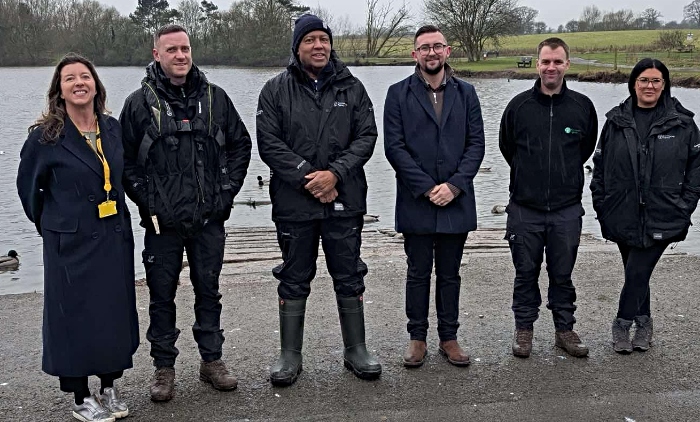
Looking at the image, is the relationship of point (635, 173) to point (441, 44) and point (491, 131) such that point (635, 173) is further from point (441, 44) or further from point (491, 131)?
point (491, 131)

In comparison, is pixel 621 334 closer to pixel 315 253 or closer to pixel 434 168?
pixel 434 168

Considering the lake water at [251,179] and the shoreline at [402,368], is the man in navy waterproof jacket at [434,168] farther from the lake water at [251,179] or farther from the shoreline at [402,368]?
the lake water at [251,179]

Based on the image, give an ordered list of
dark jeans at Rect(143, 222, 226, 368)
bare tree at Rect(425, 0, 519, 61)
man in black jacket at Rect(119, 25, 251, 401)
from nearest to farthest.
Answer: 1. man in black jacket at Rect(119, 25, 251, 401)
2. dark jeans at Rect(143, 222, 226, 368)
3. bare tree at Rect(425, 0, 519, 61)

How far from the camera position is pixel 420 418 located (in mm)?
4316

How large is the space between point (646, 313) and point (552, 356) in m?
0.81

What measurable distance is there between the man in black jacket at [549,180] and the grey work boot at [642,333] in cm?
42

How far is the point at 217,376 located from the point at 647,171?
3204 millimetres

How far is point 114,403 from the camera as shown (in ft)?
14.5

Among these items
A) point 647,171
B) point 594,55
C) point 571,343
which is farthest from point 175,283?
point 594,55

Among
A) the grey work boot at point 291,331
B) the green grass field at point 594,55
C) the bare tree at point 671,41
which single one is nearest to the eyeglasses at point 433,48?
the grey work boot at point 291,331

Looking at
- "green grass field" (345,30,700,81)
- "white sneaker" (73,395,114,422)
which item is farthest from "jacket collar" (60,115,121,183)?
"green grass field" (345,30,700,81)

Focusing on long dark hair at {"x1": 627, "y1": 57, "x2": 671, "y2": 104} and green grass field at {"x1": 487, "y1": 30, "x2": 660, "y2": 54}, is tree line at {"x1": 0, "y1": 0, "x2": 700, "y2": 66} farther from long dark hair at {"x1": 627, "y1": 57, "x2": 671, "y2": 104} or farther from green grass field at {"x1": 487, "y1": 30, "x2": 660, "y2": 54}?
long dark hair at {"x1": 627, "y1": 57, "x2": 671, "y2": 104}

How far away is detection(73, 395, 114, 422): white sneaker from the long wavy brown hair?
152 cm

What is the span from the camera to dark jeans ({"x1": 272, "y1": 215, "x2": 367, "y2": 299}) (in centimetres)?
492
